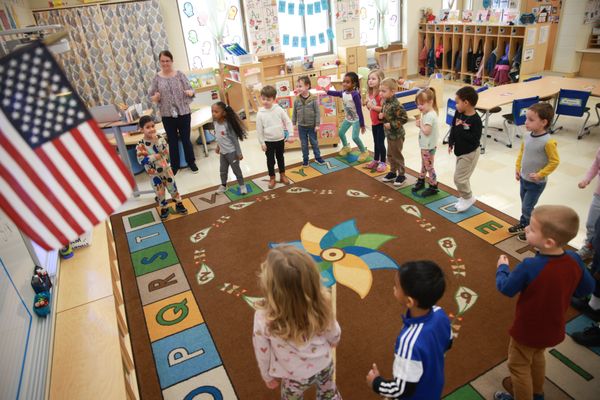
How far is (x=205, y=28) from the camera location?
323 inches

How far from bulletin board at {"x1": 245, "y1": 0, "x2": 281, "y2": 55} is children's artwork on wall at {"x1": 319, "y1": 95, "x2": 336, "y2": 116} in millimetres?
3072

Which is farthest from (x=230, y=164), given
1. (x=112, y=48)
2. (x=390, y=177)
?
(x=112, y=48)

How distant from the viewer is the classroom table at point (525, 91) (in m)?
5.73

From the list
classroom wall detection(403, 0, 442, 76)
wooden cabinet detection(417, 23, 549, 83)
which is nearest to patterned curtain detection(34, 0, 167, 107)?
classroom wall detection(403, 0, 442, 76)

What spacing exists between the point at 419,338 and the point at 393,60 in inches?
379

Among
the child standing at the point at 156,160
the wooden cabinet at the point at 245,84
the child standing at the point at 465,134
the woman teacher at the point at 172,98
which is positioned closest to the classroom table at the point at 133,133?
the child standing at the point at 156,160

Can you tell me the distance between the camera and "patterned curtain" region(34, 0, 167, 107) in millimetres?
6871

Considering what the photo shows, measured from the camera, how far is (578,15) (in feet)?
28.9

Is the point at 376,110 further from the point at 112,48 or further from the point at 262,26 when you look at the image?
the point at 112,48

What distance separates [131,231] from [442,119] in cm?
565

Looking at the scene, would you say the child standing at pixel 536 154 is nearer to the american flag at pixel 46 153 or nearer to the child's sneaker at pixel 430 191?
the child's sneaker at pixel 430 191

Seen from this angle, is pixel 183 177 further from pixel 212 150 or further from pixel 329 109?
pixel 329 109

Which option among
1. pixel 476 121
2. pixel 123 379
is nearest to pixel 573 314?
pixel 476 121

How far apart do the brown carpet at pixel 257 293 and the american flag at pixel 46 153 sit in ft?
5.54
